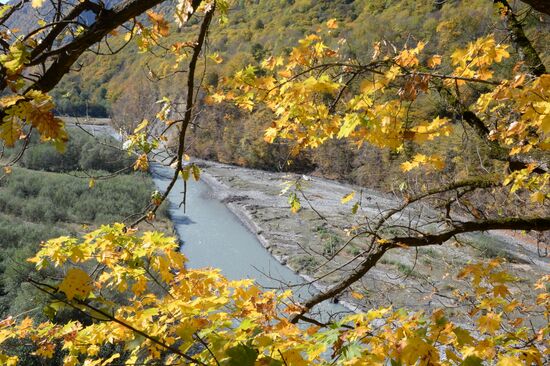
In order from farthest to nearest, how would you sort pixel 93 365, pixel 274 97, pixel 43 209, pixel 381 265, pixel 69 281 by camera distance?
pixel 43 209 → pixel 381 265 → pixel 274 97 → pixel 93 365 → pixel 69 281

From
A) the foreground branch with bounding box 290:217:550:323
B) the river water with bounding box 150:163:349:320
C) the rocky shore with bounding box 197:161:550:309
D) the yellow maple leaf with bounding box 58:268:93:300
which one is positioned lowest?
the river water with bounding box 150:163:349:320

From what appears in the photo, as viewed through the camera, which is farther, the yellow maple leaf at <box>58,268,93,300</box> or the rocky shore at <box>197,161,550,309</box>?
the rocky shore at <box>197,161,550,309</box>

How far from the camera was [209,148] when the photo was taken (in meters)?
27.3

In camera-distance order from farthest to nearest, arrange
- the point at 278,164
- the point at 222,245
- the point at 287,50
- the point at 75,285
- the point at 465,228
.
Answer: the point at 287,50, the point at 222,245, the point at 278,164, the point at 465,228, the point at 75,285

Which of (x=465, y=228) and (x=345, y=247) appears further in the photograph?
(x=345, y=247)

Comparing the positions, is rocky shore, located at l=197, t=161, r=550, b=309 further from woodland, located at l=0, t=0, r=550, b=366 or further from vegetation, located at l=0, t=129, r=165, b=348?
vegetation, located at l=0, t=129, r=165, b=348

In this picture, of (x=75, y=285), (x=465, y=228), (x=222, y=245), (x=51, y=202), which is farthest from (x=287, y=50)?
(x=75, y=285)

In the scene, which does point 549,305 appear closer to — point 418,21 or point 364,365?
point 364,365

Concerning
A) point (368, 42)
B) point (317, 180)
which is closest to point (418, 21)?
point (368, 42)

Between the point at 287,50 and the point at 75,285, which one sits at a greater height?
the point at 287,50

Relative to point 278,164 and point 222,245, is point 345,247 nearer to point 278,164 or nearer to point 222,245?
point 222,245

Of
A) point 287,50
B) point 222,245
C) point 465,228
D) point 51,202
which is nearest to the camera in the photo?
point 465,228

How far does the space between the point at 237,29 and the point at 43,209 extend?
45.6 m

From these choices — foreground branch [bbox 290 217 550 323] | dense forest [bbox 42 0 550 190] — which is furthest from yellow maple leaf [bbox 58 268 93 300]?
dense forest [bbox 42 0 550 190]
